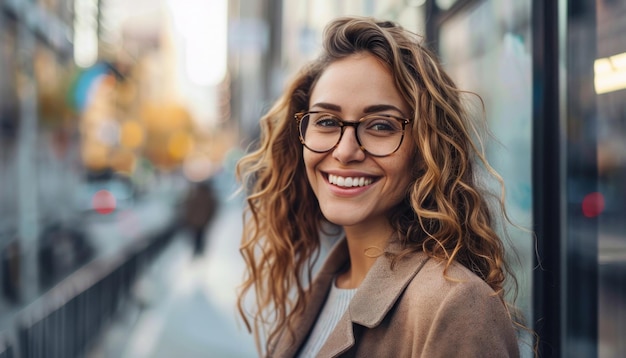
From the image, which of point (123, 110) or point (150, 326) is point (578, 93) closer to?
point (150, 326)

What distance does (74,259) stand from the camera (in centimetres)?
1266

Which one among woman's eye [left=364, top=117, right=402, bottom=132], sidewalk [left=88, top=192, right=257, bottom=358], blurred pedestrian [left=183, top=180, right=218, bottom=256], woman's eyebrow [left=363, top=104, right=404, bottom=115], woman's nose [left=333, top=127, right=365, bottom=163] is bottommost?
sidewalk [left=88, top=192, right=257, bottom=358]

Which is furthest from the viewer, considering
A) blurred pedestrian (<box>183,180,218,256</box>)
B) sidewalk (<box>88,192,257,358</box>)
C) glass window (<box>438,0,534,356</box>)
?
blurred pedestrian (<box>183,180,218,256</box>)

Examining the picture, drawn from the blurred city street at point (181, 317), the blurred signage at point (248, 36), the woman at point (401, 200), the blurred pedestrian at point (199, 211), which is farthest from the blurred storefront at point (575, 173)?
the blurred signage at point (248, 36)

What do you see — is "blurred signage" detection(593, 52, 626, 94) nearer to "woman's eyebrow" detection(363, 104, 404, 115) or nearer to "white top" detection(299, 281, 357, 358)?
"woman's eyebrow" detection(363, 104, 404, 115)

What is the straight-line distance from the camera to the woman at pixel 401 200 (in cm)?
154

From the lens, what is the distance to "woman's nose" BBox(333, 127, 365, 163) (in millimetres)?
1820

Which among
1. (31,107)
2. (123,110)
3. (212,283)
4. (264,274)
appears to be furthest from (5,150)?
(123,110)

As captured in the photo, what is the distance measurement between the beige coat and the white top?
0.21m

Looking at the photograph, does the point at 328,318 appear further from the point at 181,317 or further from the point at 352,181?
the point at 181,317

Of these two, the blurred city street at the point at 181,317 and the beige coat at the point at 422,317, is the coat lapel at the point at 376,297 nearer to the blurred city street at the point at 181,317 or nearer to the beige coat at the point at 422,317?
the beige coat at the point at 422,317

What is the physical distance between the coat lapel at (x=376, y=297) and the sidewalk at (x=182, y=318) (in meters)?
2.77

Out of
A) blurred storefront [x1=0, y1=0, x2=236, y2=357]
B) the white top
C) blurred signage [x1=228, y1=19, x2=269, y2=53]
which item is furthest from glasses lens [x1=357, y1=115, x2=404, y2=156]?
blurred signage [x1=228, y1=19, x2=269, y2=53]

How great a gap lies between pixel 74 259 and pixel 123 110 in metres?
44.3
